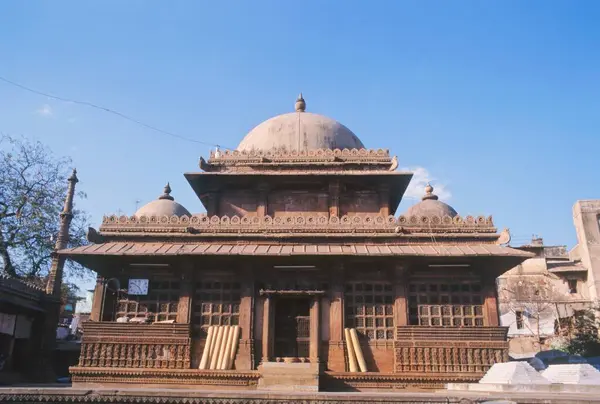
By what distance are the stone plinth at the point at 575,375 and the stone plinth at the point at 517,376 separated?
31 centimetres

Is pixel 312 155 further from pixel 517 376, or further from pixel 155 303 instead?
pixel 517 376

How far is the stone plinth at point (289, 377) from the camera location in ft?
42.4

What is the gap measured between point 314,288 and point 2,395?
9.02m

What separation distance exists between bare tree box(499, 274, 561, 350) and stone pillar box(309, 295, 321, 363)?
29.3 metres

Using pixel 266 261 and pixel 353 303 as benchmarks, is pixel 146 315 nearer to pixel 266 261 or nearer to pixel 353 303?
pixel 266 261

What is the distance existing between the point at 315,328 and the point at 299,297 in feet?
3.84

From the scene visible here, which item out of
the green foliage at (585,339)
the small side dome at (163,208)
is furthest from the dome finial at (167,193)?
the green foliage at (585,339)

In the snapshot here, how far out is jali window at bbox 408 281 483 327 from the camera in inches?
606

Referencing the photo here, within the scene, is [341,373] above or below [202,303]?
below

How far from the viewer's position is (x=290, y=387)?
12.9m

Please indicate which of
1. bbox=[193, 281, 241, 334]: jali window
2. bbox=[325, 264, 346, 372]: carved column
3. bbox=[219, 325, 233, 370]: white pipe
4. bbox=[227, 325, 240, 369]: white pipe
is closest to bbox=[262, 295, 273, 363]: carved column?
bbox=[227, 325, 240, 369]: white pipe

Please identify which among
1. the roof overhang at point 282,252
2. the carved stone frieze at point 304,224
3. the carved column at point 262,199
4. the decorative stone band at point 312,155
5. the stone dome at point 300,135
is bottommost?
the roof overhang at point 282,252

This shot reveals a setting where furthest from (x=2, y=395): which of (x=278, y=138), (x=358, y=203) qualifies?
(x=278, y=138)

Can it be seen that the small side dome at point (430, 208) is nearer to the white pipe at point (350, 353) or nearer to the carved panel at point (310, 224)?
the carved panel at point (310, 224)
